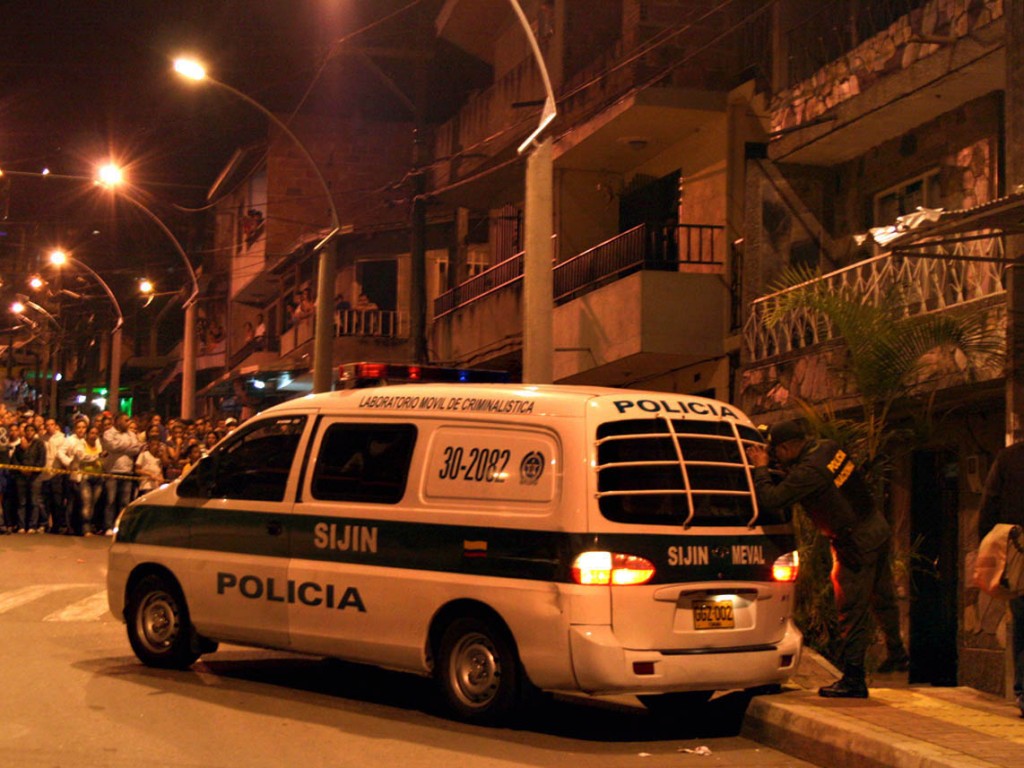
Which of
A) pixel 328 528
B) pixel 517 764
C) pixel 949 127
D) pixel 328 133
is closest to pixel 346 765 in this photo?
pixel 517 764

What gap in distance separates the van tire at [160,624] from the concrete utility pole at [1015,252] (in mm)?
5802

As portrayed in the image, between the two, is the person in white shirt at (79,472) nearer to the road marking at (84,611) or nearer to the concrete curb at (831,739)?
the road marking at (84,611)

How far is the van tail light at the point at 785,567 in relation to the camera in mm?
8305

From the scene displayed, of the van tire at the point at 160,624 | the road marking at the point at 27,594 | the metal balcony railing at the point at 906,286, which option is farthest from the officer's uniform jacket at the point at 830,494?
the road marking at the point at 27,594

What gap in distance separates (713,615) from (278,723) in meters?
2.59

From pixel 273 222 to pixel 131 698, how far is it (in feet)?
111

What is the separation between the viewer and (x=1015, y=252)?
31.2ft

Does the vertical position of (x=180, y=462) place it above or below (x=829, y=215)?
below

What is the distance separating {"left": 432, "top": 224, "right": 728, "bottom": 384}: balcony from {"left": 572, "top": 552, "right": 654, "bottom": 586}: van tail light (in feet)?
39.3

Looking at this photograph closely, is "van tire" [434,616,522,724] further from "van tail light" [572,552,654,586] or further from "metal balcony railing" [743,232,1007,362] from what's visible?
"metal balcony railing" [743,232,1007,362]

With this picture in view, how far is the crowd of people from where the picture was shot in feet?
69.8

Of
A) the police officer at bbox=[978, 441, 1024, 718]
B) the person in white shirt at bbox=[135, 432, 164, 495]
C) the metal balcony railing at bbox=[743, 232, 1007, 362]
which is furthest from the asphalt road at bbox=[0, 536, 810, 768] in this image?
the person in white shirt at bbox=[135, 432, 164, 495]

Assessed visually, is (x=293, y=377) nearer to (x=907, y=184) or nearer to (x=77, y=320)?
(x=907, y=184)

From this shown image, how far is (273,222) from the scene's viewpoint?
41375mm
